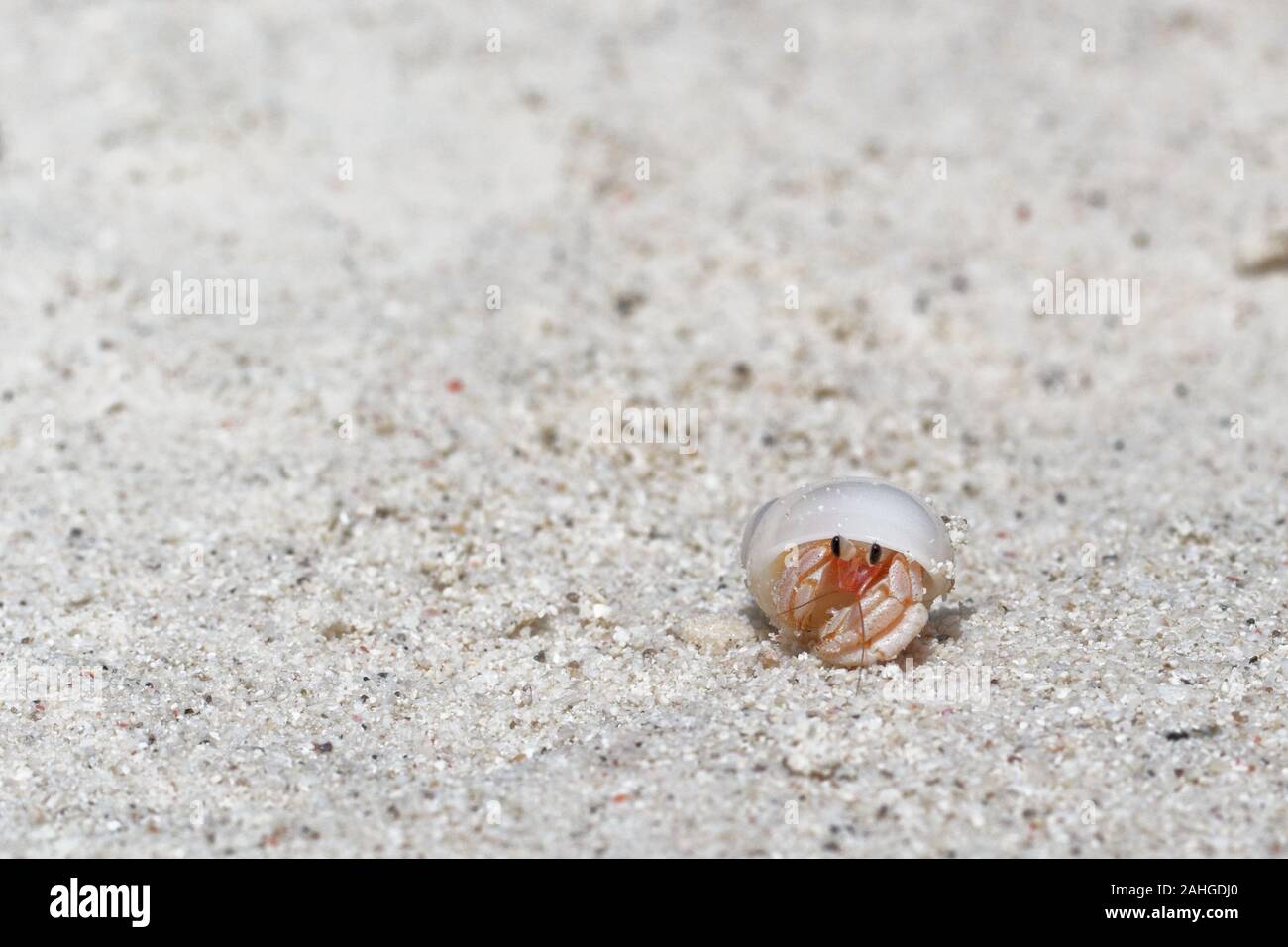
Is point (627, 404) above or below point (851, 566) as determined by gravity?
above

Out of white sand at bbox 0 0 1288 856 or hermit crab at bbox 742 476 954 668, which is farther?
hermit crab at bbox 742 476 954 668

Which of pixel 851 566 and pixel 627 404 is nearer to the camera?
pixel 851 566

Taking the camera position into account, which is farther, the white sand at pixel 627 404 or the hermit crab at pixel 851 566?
the hermit crab at pixel 851 566
